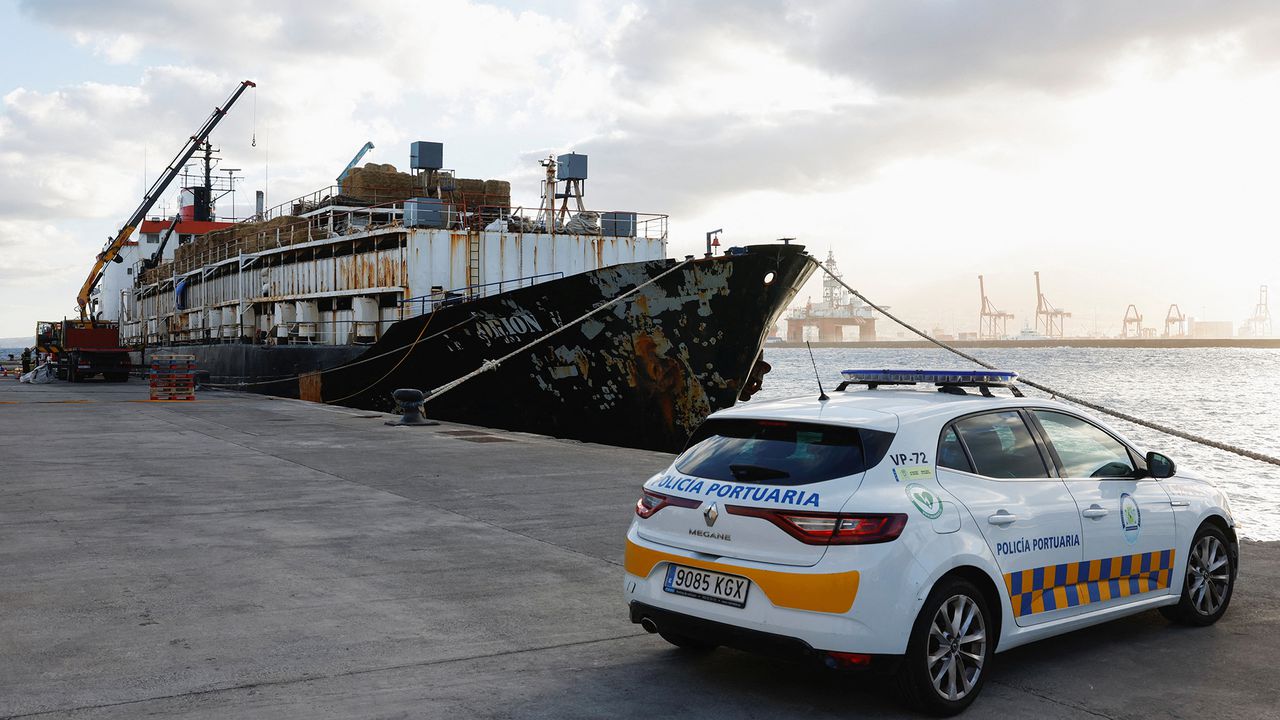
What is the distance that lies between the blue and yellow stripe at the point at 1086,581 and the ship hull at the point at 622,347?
1083 centimetres

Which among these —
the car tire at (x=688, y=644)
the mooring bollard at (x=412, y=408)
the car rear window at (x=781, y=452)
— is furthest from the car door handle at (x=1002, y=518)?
the mooring bollard at (x=412, y=408)

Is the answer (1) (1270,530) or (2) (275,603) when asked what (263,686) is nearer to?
(2) (275,603)

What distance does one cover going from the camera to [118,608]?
5961 millimetres

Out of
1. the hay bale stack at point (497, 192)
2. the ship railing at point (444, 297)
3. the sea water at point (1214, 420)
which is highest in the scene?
the hay bale stack at point (497, 192)

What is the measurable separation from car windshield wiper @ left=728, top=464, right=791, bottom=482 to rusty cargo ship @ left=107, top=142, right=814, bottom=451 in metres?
11.7

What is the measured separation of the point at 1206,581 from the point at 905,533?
2.69 m

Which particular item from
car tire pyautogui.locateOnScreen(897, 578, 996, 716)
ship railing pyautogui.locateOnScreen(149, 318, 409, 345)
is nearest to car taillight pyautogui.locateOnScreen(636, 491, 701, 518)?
car tire pyautogui.locateOnScreen(897, 578, 996, 716)

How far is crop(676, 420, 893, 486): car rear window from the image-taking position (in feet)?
15.1

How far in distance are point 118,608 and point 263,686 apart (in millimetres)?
1783

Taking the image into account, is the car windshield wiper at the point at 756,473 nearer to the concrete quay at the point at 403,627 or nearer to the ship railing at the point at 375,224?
the concrete quay at the point at 403,627

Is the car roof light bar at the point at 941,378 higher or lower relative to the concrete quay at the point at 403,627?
higher

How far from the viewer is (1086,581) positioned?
521 cm

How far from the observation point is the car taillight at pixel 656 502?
15.8ft

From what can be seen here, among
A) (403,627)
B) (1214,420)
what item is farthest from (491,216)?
(1214,420)
